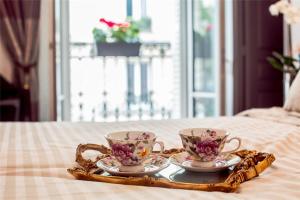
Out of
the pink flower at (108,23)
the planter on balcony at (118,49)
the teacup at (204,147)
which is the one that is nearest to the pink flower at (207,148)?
the teacup at (204,147)

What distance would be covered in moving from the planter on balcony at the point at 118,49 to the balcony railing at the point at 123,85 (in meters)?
0.33

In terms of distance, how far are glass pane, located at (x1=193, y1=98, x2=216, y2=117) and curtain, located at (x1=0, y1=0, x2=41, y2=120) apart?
177cm

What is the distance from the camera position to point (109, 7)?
5.01 m

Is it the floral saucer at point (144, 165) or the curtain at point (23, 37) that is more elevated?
the curtain at point (23, 37)

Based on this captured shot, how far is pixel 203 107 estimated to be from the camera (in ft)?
15.6

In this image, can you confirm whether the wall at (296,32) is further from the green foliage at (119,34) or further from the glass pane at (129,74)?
the green foliage at (119,34)

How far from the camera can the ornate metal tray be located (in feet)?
2.74

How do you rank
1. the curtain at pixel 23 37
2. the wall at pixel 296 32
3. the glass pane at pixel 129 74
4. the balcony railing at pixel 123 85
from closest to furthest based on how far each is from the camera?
the wall at pixel 296 32 → the curtain at pixel 23 37 → the glass pane at pixel 129 74 → the balcony railing at pixel 123 85

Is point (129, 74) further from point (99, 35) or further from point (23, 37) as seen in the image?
point (23, 37)

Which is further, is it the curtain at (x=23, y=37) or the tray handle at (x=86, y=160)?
the curtain at (x=23, y=37)

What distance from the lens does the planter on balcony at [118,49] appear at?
213 inches

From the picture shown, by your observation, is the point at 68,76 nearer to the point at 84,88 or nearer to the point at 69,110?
the point at 69,110

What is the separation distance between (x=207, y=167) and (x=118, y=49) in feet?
15.2

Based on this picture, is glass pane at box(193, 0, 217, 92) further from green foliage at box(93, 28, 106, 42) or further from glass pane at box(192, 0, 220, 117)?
green foliage at box(93, 28, 106, 42)
